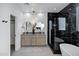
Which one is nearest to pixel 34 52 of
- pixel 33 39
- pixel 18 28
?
pixel 33 39

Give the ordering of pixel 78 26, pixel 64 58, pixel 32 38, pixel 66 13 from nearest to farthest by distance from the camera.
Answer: pixel 64 58 < pixel 78 26 < pixel 66 13 < pixel 32 38

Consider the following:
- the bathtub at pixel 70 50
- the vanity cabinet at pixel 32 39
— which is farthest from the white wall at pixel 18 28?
the bathtub at pixel 70 50

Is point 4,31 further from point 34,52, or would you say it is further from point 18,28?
point 18,28

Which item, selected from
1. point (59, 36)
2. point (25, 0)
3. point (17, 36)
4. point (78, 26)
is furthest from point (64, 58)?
point (17, 36)

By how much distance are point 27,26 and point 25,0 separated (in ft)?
19.3

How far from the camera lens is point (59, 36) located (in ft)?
18.6

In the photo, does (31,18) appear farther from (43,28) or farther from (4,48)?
(4,48)

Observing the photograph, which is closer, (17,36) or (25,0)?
(25,0)

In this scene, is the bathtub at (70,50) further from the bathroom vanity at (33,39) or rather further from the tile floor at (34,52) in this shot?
the bathroom vanity at (33,39)

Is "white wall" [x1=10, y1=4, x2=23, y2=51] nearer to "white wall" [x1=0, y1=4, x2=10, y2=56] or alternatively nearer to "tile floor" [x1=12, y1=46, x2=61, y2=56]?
"tile floor" [x1=12, y1=46, x2=61, y2=56]

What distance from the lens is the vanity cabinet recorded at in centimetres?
657

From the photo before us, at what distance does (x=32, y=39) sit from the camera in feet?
21.9

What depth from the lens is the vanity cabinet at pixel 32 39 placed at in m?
6.57

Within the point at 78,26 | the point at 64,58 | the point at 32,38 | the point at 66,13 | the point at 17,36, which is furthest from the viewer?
the point at 32,38
